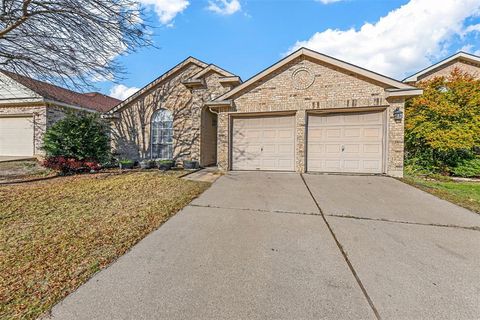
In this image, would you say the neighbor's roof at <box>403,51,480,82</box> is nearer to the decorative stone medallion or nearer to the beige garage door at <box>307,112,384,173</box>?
the beige garage door at <box>307,112,384,173</box>

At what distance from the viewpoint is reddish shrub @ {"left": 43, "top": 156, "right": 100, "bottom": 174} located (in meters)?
8.61

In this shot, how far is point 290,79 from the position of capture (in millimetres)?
8734

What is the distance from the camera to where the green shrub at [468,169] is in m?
8.40

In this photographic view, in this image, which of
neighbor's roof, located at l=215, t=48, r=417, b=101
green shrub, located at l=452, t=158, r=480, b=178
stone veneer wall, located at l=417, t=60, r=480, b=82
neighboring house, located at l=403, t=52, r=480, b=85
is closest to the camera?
neighbor's roof, located at l=215, t=48, r=417, b=101

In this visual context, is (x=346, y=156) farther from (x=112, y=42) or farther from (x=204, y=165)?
(x=112, y=42)

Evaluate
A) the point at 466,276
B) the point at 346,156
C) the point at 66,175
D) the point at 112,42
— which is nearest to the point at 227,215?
the point at 466,276

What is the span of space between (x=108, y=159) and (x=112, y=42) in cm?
525

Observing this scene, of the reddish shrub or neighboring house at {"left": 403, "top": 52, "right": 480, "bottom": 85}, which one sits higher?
neighboring house at {"left": 403, "top": 52, "right": 480, "bottom": 85}

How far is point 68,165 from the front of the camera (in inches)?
345

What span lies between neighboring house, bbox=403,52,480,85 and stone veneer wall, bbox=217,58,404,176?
25.8ft

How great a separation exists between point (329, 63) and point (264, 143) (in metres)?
3.91

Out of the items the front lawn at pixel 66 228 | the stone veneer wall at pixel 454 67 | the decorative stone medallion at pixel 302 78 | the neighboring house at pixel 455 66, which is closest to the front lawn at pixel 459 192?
the decorative stone medallion at pixel 302 78

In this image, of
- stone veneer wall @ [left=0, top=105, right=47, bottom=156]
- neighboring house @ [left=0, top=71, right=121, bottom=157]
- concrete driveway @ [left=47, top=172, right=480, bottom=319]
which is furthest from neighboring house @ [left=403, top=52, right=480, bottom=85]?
stone veneer wall @ [left=0, top=105, right=47, bottom=156]

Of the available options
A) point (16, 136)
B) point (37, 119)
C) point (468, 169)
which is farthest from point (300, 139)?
point (16, 136)
